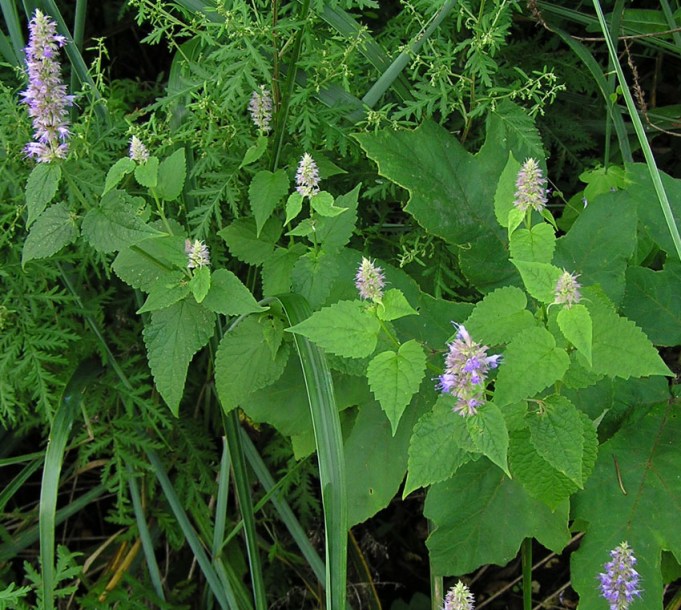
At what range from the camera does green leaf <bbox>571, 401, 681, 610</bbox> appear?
4.60 feet

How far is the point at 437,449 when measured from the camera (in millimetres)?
1183

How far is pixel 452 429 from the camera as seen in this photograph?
1.17 meters

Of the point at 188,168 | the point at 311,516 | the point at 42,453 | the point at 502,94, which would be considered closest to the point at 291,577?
the point at 311,516

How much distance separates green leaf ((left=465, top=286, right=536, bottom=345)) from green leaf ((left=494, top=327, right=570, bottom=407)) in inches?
2.4

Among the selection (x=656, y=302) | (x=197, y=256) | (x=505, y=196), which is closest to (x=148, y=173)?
(x=197, y=256)

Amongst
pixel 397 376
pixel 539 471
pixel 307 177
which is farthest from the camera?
pixel 307 177

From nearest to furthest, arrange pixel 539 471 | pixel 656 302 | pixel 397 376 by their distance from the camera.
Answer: pixel 397 376 → pixel 539 471 → pixel 656 302

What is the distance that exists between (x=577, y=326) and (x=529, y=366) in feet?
0.33

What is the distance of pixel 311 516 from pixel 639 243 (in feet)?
3.27

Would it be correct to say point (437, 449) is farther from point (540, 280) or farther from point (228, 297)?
point (228, 297)

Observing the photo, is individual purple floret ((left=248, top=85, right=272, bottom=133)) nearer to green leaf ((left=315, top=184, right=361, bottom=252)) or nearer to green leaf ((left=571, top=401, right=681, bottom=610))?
green leaf ((left=315, top=184, right=361, bottom=252))

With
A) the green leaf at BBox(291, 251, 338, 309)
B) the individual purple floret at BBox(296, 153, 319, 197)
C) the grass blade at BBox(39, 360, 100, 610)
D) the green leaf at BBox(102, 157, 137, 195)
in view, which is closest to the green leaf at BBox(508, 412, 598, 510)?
the green leaf at BBox(291, 251, 338, 309)

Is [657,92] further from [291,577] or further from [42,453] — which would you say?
[42,453]

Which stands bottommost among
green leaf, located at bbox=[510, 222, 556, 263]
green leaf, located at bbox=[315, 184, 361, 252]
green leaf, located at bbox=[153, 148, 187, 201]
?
green leaf, located at bbox=[315, 184, 361, 252]
